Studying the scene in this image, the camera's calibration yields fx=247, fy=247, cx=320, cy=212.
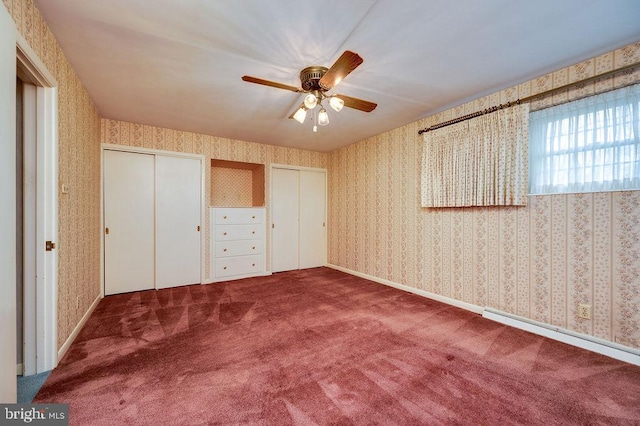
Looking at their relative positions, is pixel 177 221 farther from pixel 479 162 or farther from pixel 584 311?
pixel 584 311

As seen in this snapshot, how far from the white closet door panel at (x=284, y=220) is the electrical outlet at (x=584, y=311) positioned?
3857mm

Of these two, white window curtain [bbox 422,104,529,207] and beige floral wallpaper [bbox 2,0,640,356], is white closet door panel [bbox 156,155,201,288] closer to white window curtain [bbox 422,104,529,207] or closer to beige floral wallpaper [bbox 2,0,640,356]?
beige floral wallpaper [bbox 2,0,640,356]

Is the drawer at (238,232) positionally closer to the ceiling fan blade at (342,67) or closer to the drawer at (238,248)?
the drawer at (238,248)

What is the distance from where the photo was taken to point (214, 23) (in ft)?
5.37

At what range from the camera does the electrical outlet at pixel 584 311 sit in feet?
6.73

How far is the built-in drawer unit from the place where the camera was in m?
4.06

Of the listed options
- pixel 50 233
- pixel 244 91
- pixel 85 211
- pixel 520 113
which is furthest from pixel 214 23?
pixel 520 113

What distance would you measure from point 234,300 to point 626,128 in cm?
407

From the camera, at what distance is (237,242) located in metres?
4.24

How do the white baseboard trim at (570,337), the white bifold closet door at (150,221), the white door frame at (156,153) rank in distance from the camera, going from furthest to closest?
the white bifold closet door at (150,221) < the white door frame at (156,153) < the white baseboard trim at (570,337)

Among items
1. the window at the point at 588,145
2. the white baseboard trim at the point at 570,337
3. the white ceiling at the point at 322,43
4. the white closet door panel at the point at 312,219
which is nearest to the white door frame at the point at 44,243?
the white ceiling at the point at 322,43

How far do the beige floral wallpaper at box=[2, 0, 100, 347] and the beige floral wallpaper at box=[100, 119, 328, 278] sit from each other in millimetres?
430

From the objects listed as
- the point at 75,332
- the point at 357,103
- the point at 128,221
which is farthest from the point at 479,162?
the point at 128,221

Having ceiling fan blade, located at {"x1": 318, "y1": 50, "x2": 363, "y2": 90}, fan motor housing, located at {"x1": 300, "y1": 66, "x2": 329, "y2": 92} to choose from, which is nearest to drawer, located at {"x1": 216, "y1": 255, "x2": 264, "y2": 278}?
fan motor housing, located at {"x1": 300, "y1": 66, "x2": 329, "y2": 92}
